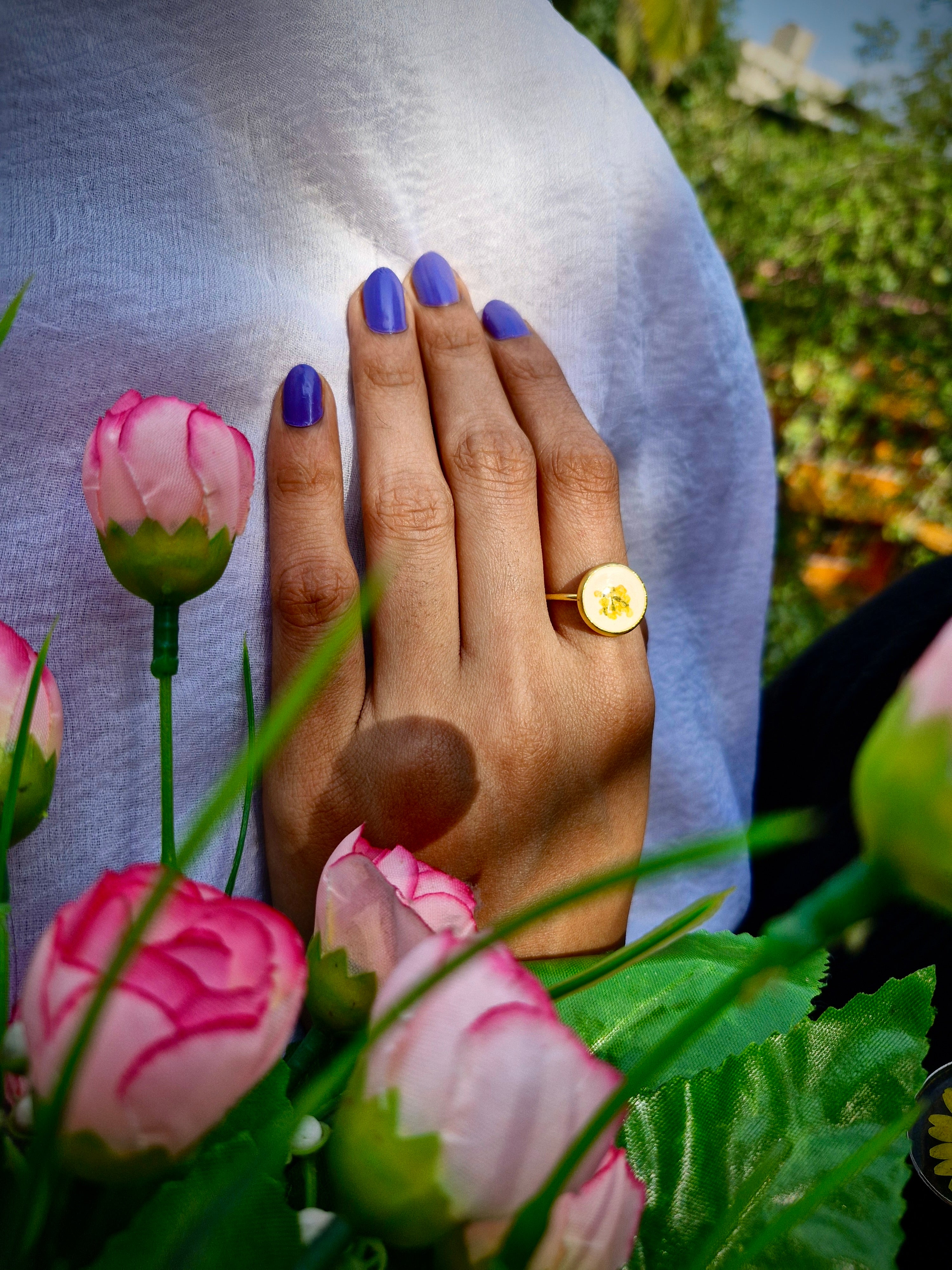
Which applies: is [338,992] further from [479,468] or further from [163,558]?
[479,468]

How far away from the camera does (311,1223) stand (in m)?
0.18

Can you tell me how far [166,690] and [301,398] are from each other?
0.30m

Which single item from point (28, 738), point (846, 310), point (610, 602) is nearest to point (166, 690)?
point (28, 738)

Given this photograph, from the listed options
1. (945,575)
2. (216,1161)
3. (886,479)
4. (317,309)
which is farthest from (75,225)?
(886,479)

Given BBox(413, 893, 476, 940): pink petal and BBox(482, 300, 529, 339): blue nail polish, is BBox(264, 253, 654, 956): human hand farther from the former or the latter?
BBox(413, 893, 476, 940): pink petal

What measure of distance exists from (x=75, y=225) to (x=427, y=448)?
22 centimetres

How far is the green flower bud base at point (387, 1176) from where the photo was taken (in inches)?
6.6

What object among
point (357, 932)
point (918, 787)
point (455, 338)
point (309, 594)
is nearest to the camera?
point (918, 787)

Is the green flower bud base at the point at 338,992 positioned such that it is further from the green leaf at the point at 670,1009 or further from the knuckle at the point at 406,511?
the knuckle at the point at 406,511

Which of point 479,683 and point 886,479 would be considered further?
Answer: point 886,479

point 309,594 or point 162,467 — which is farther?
point 309,594

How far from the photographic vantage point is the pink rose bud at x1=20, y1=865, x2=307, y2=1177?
15 cm

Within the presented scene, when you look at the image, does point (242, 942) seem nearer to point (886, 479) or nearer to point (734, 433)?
point (734, 433)

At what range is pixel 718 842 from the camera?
5.2 inches
